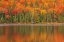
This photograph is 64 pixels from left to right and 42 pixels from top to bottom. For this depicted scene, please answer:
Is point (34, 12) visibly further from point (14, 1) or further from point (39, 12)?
point (14, 1)

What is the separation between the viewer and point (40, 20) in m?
40.2

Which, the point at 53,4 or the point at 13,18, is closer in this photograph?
the point at 13,18

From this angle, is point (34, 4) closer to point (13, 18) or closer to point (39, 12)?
point (39, 12)

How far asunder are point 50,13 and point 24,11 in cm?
472

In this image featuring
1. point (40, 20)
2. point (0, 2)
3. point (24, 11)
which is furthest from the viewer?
point (0, 2)

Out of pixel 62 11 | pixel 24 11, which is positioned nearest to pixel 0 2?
pixel 24 11

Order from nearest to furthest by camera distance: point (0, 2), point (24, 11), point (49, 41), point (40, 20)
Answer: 1. point (49, 41)
2. point (40, 20)
3. point (24, 11)
4. point (0, 2)

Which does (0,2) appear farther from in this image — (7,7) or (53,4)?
(53,4)

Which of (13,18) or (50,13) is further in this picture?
(50,13)

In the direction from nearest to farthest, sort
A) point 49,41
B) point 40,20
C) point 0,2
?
point 49,41 < point 40,20 < point 0,2

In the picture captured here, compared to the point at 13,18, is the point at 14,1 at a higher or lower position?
higher

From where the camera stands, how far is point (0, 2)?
4581 cm

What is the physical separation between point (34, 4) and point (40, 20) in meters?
6.21

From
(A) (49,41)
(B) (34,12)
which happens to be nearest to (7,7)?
(B) (34,12)
